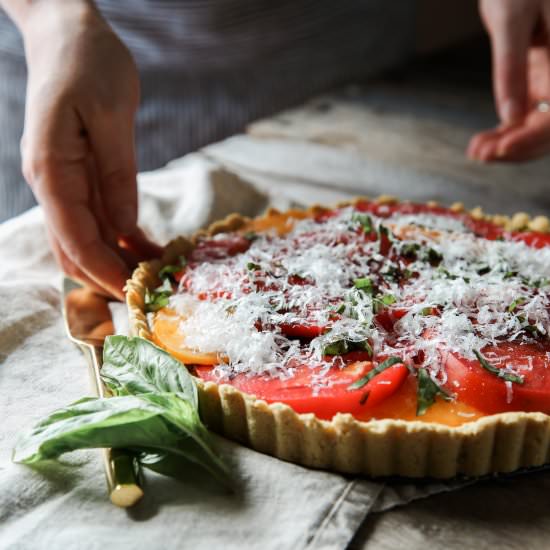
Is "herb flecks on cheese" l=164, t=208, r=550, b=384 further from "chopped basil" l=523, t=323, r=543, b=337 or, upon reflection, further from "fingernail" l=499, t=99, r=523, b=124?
"fingernail" l=499, t=99, r=523, b=124

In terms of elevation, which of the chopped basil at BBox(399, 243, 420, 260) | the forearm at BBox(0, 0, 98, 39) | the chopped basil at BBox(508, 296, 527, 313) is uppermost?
the forearm at BBox(0, 0, 98, 39)

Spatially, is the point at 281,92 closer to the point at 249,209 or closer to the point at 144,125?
the point at 144,125

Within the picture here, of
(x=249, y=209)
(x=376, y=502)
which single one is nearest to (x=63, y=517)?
(x=376, y=502)

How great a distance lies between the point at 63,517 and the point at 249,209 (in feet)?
6.13

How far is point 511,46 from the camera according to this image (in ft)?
10.6

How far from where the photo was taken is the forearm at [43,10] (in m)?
2.35

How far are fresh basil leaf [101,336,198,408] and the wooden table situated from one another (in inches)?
20.0

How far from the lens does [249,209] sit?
3.19 metres

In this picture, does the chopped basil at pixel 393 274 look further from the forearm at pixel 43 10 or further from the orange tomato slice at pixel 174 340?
the forearm at pixel 43 10

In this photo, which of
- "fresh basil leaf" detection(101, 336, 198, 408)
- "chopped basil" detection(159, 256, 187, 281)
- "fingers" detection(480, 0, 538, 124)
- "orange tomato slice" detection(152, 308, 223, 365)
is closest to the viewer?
"fresh basil leaf" detection(101, 336, 198, 408)

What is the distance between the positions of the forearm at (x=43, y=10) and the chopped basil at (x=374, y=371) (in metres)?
1.45

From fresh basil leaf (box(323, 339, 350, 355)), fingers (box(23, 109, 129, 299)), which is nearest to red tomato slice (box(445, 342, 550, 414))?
fresh basil leaf (box(323, 339, 350, 355))

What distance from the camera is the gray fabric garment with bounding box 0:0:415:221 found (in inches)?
134

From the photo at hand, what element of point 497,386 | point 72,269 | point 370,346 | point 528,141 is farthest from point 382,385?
point 528,141
